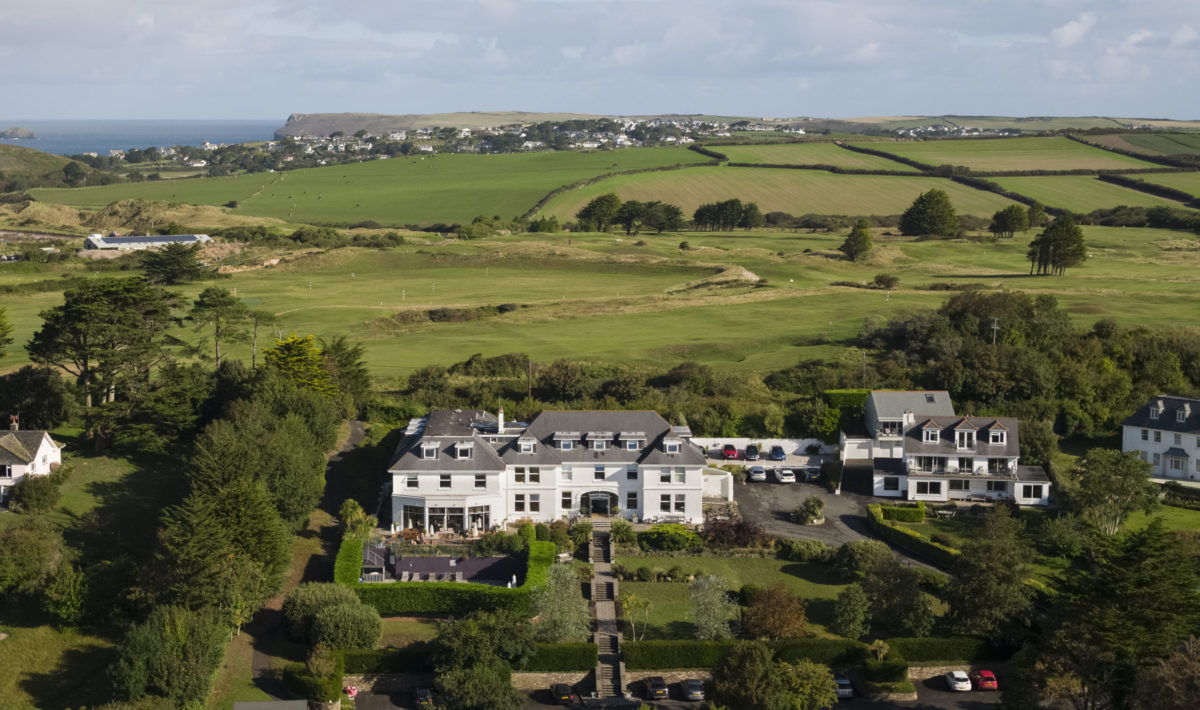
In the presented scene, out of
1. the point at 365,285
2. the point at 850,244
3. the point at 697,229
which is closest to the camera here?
the point at 365,285

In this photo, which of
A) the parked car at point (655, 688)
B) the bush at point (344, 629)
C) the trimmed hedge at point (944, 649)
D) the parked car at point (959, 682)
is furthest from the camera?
the trimmed hedge at point (944, 649)

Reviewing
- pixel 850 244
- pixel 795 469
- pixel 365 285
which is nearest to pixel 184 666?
pixel 795 469

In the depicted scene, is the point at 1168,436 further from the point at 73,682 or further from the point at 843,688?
the point at 73,682

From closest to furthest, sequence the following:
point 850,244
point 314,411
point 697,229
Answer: point 314,411, point 850,244, point 697,229

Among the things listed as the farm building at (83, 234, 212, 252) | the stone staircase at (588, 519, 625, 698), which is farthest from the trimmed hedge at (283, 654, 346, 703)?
the farm building at (83, 234, 212, 252)

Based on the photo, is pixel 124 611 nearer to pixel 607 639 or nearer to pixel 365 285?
pixel 607 639

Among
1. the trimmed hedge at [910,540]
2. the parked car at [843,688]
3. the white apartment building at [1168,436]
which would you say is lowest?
the parked car at [843,688]

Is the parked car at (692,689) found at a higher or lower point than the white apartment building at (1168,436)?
lower

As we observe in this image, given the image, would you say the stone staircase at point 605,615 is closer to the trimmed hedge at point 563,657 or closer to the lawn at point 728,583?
the trimmed hedge at point 563,657

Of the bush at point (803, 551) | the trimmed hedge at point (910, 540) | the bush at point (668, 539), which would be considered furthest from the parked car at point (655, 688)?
the trimmed hedge at point (910, 540)
